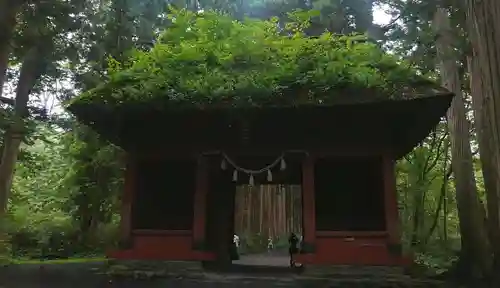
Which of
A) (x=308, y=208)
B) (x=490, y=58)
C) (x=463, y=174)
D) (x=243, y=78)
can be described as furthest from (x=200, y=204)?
(x=463, y=174)

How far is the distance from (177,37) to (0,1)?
2.79 m

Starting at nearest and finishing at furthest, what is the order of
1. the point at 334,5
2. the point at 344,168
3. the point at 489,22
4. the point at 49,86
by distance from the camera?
the point at 489,22 < the point at 344,168 < the point at 49,86 < the point at 334,5

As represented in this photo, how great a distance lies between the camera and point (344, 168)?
8.00m

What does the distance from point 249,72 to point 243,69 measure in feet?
0.59

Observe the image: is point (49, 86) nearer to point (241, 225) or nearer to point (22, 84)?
point (22, 84)

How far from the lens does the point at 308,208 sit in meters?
6.84

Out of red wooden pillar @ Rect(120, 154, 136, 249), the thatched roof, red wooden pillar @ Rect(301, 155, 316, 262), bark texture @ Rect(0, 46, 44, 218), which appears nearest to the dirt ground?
red wooden pillar @ Rect(301, 155, 316, 262)

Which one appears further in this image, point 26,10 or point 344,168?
point 344,168

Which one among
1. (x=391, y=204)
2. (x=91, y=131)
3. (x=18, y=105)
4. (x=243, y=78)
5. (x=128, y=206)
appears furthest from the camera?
(x=91, y=131)

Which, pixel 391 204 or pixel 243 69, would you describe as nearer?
pixel 391 204

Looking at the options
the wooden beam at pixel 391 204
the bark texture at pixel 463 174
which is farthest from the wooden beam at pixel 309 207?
the bark texture at pixel 463 174

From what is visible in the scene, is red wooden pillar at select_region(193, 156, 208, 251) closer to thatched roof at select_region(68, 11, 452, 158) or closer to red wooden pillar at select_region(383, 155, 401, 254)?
thatched roof at select_region(68, 11, 452, 158)

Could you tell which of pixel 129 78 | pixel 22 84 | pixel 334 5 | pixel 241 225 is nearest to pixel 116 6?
pixel 22 84

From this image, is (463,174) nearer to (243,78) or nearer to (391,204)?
(391,204)
